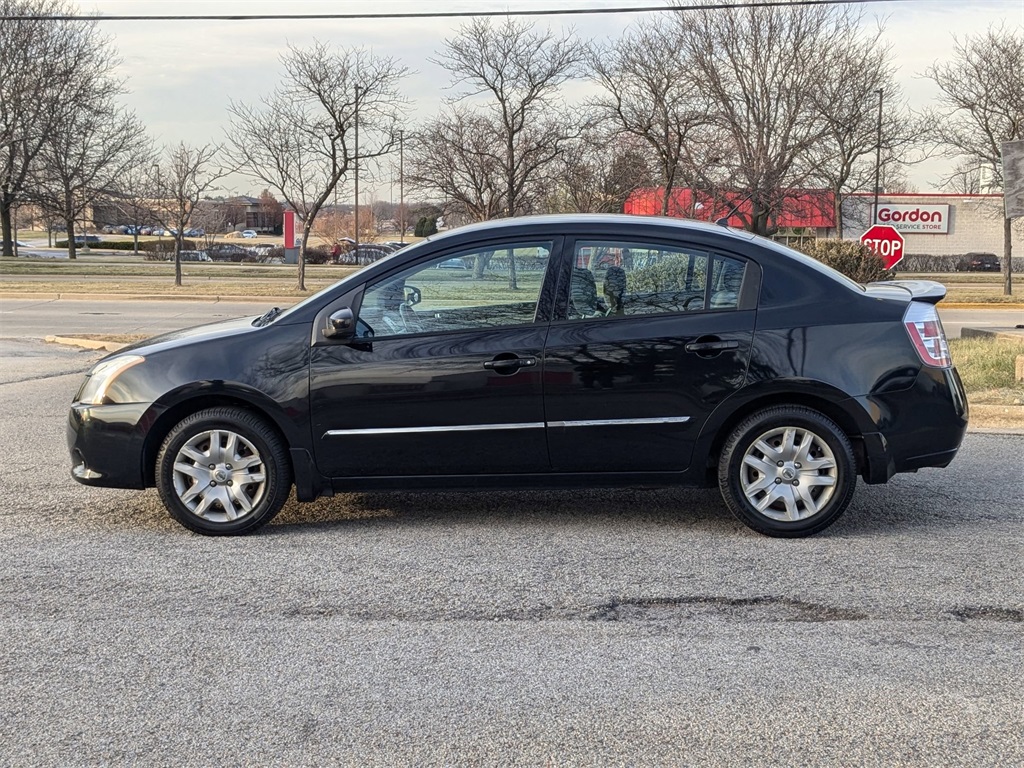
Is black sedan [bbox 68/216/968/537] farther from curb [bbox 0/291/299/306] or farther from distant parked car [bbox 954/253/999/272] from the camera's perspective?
distant parked car [bbox 954/253/999/272]

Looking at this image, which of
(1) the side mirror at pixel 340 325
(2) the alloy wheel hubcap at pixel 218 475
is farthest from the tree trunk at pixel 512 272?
(2) the alloy wheel hubcap at pixel 218 475

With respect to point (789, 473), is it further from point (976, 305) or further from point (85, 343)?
point (976, 305)

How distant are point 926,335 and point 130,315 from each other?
1851 cm

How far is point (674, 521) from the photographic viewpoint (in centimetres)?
588

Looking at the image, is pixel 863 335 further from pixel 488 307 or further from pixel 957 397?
pixel 488 307

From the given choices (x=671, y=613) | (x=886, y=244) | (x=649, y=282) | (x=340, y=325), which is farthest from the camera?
(x=886, y=244)

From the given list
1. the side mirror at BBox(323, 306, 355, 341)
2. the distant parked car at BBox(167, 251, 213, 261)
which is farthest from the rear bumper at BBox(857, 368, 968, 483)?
the distant parked car at BBox(167, 251, 213, 261)

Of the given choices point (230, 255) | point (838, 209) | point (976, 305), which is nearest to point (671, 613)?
point (976, 305)

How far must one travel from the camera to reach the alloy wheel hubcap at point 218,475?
553 cm

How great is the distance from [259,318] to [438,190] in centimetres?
2401

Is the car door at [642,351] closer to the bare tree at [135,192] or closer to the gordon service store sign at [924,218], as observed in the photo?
the bare tree at [135,192]

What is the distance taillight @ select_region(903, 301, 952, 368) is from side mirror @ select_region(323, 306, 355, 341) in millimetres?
2883

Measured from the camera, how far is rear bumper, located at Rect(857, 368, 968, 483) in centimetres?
550

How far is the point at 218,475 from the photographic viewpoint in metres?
5.55
